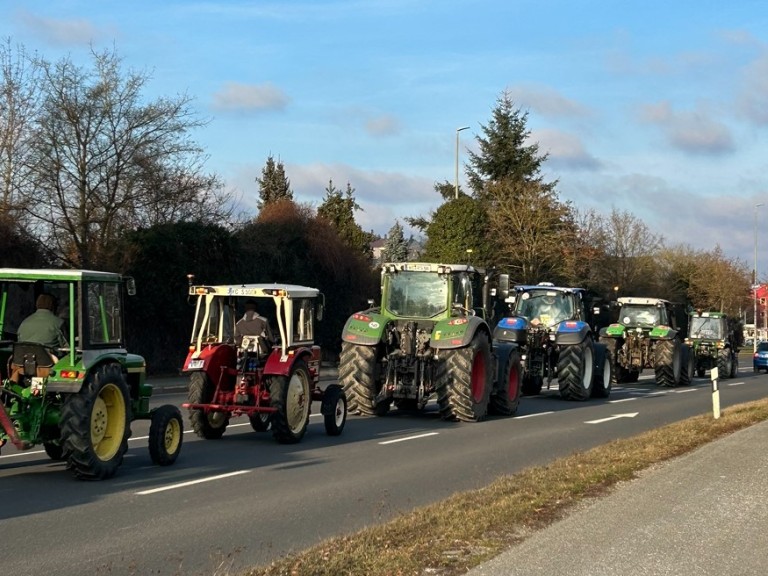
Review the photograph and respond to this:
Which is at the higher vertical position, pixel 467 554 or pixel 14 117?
pixel 14 117

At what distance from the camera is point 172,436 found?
39.6 ft

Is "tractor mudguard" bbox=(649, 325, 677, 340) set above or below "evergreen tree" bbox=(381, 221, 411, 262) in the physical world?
below

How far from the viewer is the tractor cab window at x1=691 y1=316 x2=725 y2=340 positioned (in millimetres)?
39031

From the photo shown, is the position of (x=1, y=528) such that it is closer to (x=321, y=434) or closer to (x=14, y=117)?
(x=321, y=434)

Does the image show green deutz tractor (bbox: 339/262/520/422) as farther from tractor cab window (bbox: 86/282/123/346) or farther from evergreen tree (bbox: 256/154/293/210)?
evergreen tree (bbox: 256/154/293/210)

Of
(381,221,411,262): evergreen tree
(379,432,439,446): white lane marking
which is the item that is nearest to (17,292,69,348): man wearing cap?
(379,432,439,446): white lane marking

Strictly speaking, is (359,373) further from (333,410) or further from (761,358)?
(761,358)

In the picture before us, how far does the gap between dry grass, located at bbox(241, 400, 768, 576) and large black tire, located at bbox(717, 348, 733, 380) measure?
26994 millimetres

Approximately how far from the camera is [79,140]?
28.4m

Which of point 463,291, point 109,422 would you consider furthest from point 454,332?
Result: point 109,422

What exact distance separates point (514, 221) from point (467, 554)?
4761 centimetres

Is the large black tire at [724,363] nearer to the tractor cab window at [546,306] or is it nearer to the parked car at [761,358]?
the parked car at [761,358]

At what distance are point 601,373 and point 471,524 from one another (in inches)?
697

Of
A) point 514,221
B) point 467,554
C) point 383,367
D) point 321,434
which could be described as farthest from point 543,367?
point 514,221
